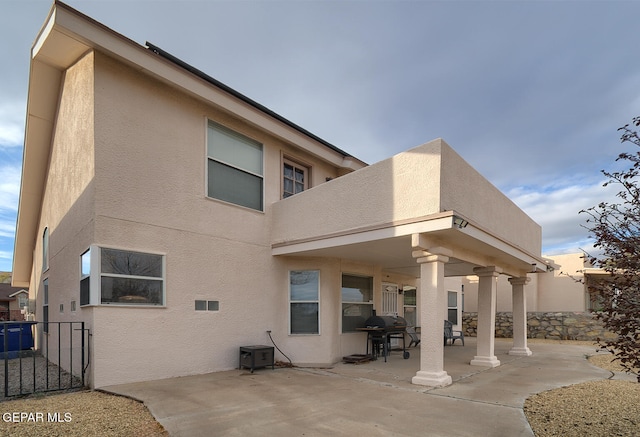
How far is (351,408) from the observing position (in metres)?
5.74

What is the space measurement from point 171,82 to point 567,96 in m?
9.81

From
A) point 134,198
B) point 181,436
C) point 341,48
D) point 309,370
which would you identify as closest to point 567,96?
point 341,48

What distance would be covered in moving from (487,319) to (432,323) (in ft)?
11.3

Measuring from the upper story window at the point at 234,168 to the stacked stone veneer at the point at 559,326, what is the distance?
50.0 feet

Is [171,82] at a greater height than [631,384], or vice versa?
[171,82]

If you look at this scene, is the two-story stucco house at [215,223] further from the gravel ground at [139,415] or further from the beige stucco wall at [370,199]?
the gravel ground at [139,415]

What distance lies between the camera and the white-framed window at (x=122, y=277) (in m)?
6.89

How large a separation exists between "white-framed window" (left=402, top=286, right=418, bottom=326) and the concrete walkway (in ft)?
15.7

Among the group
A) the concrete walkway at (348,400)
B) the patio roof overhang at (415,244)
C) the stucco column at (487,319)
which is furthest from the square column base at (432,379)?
the stucco column at (487,319)

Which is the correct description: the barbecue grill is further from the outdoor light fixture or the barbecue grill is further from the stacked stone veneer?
the stacked stone veneer

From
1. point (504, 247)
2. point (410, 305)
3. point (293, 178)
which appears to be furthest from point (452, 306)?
point (293, 178)

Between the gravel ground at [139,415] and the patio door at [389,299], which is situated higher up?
the patio door at [389,299]

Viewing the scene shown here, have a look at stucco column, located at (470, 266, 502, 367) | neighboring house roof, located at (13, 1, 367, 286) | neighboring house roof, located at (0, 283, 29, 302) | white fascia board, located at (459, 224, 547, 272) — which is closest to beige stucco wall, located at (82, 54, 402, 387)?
neighboring house roof, located at (13, 1, 367, 286)

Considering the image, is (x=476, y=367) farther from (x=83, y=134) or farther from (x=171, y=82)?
(x=83, y=134)
